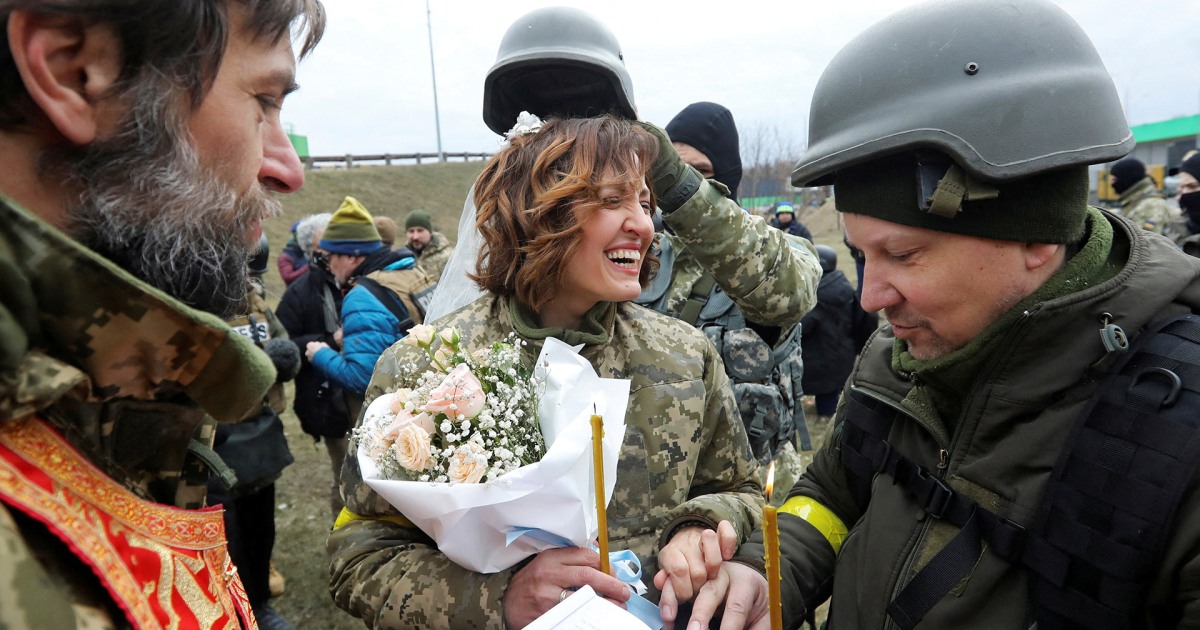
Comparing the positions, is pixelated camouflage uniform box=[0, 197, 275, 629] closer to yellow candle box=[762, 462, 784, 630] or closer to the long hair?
the long hair

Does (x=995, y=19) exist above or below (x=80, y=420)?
above

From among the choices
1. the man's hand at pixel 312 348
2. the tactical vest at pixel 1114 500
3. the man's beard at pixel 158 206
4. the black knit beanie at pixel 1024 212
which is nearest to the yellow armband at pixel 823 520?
the tactical vest at pixel 1114 500

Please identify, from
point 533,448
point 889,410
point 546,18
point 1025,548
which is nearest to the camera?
point 1025,548

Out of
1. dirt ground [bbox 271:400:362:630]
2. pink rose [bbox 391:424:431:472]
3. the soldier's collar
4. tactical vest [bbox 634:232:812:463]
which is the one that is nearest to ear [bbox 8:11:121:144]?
the soldier's collar

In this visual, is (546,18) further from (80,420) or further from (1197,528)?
(1197,528)

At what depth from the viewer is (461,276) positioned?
3.50 meters

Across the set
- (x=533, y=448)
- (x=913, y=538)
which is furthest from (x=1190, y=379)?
(x=533, y=448)

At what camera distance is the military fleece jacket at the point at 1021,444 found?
1.36 m

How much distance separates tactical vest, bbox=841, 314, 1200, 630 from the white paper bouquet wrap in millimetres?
801

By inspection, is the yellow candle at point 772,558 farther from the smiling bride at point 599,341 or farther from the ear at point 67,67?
the ear at point 67,67

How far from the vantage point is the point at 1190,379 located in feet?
4.09

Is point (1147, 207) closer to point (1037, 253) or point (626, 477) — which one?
point (1037, 253)

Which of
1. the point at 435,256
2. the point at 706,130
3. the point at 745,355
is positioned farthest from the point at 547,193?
the point at 435,256

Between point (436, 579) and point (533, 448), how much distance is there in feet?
1.50
